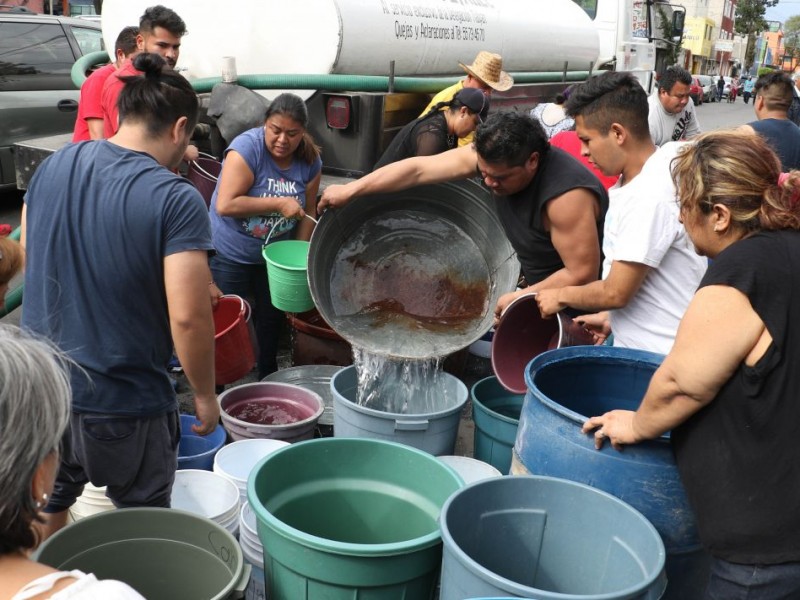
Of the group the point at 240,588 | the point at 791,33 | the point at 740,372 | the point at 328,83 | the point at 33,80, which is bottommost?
the point at 240,588

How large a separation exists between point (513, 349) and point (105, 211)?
6.84 feet

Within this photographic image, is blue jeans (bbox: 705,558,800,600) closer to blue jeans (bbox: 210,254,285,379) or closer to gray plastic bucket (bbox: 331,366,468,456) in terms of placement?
gray plastic bucket (bbox: 331,366,468,456)

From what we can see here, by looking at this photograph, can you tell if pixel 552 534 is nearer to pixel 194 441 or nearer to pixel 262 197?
pixel 194 441

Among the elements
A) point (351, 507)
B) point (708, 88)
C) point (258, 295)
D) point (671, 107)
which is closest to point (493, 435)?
point (351, 507)

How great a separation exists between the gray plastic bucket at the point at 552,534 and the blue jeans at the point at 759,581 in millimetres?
185

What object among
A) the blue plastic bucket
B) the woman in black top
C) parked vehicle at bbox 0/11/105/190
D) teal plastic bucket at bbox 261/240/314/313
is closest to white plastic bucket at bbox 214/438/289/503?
the blue plastic bucket

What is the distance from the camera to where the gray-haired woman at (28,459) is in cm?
123

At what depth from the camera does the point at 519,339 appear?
3.55 metres

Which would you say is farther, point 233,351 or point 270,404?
point 270,404

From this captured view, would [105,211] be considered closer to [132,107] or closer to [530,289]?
[132,107]

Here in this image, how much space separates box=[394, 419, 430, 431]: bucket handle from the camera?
3.16m

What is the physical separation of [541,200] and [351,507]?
1507mm

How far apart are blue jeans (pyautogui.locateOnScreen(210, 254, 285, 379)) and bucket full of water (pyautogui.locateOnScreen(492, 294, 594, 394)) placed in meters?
1.53

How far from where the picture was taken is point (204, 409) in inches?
94.4
